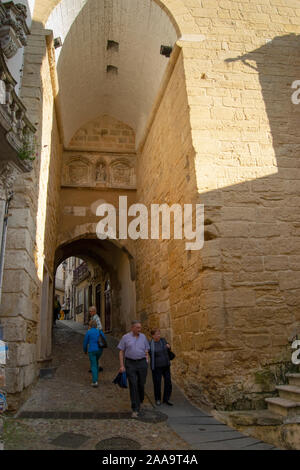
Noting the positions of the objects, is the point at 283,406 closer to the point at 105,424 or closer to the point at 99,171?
the point at 105,424

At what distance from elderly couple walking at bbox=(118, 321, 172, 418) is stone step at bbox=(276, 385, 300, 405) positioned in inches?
60.0

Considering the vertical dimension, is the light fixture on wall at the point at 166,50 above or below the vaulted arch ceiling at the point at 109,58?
below

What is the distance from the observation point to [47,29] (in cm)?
647

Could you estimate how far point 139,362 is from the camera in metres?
4.77

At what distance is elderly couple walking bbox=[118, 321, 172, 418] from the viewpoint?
15.2ft

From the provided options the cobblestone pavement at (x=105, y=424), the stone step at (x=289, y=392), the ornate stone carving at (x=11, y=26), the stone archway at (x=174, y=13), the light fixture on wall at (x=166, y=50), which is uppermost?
the stone archway at (x=174, y=13)

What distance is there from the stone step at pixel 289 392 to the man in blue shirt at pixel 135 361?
5.58 ft

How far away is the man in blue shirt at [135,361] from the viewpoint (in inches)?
182

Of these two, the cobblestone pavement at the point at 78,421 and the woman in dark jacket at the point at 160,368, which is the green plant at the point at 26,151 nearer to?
the cobblestone pavement at the point at 78,421

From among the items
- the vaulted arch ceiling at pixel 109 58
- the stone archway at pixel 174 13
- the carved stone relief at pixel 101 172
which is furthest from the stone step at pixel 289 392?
the carved stone relief at pixel 101 172

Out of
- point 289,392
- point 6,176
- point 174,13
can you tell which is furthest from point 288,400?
point 174,13
